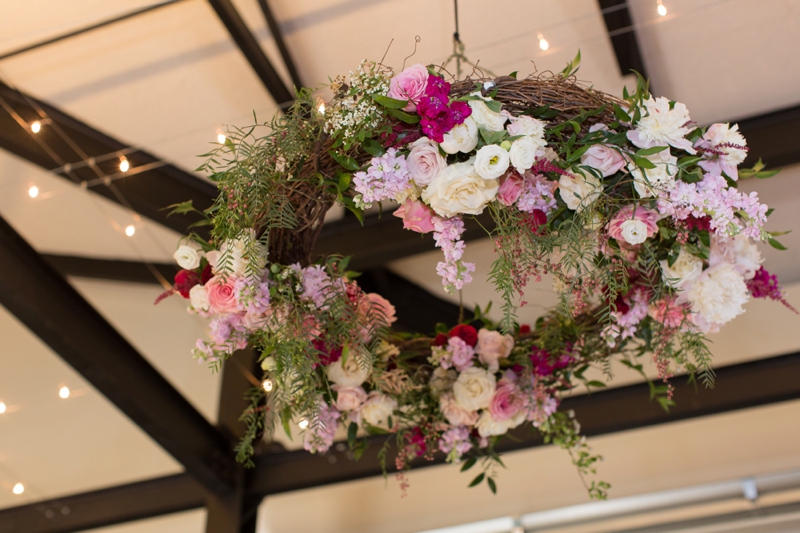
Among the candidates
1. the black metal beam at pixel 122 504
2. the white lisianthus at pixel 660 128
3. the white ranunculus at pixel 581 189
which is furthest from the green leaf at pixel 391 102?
the black metal beam at pixel 122 504

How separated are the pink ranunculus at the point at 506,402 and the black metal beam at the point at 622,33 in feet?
4.29

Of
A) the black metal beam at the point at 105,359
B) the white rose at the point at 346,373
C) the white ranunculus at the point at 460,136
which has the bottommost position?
the white rose at the point at 346,373

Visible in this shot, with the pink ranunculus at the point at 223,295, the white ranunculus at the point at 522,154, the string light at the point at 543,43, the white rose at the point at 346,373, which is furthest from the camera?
the string light at the point at 543,43

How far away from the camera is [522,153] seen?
1441 millimetres

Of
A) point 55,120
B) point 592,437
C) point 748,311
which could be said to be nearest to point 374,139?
point 55,120

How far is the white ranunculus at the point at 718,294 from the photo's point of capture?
184cm

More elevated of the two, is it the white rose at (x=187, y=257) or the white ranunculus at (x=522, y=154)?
the white rose at (x=187, y=257)

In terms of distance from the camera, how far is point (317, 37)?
3.17m

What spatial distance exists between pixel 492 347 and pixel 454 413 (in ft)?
0.76

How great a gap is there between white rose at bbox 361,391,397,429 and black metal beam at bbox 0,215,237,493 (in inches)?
55.6

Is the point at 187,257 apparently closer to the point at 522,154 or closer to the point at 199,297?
the point at 199,297

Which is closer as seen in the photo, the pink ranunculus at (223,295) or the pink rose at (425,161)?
the pink rose at (425,161)

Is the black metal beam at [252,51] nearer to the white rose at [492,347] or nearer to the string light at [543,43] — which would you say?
the string light at [543,43]

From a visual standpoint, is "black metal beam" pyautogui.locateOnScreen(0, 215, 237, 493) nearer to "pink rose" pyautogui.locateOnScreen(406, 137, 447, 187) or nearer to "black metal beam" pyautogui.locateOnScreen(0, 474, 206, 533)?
"black metal beam" pyautogui.locateOnScreen(0, 474, 206, 533)
